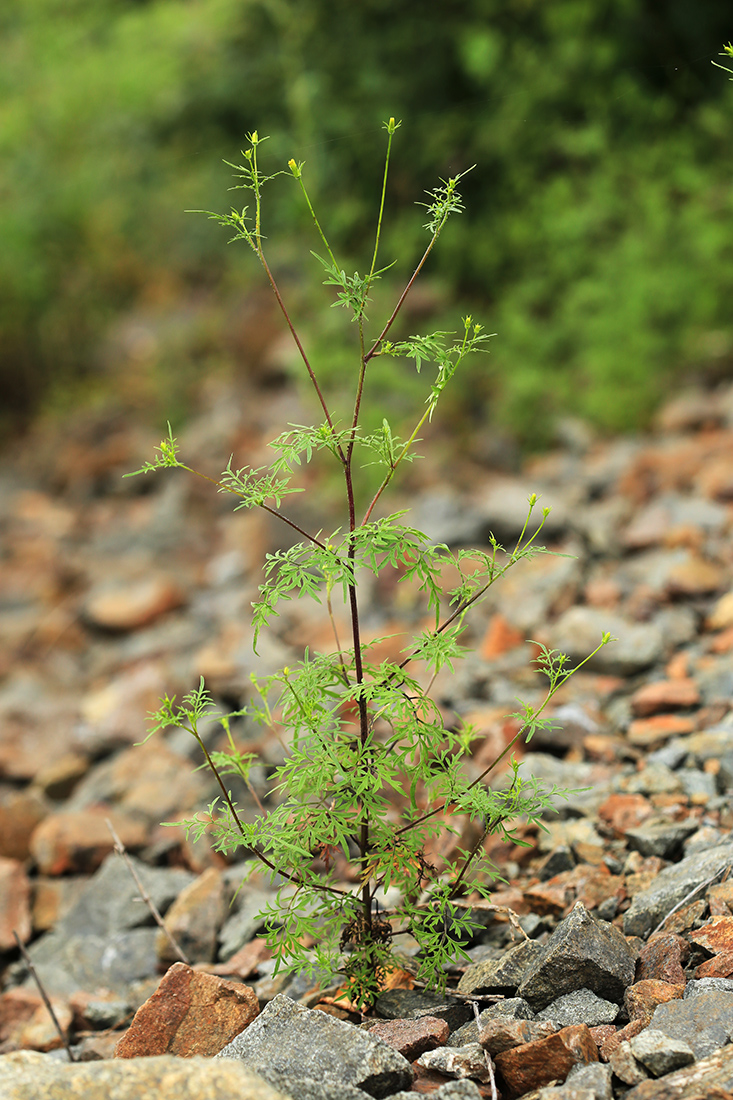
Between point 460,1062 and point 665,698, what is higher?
point 460,1062

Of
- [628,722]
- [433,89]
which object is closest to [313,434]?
[628,722]

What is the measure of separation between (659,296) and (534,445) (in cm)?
100

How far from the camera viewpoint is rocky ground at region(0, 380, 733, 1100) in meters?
1.38

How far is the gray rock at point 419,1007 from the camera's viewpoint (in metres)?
1.56

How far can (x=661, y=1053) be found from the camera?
51.5 inches

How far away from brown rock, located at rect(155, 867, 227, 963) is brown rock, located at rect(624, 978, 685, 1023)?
101cm

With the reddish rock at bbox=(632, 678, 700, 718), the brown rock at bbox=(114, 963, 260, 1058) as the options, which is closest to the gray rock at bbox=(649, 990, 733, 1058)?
the brown rock at bbox=(114, 963, 260, 1058)

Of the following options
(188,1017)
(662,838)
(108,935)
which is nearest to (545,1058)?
(188,1017)

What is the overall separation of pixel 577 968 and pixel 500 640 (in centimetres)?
183

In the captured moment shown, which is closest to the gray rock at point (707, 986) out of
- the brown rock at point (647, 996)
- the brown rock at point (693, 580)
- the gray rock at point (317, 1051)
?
the brown rock at point (647, 996)

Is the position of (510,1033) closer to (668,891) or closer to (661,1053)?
(661,1053)

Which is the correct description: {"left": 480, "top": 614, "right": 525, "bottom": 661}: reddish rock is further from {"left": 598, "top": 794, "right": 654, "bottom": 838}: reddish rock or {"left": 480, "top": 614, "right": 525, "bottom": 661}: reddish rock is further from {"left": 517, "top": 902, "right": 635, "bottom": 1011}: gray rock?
{"left": 517, "top": 902, "right": 635, "bottom": 1011}: gray rock

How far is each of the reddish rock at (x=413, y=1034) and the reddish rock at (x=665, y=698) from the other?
135 centimetres

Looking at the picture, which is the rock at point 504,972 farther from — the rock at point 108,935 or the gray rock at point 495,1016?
the rock at point 108,935
